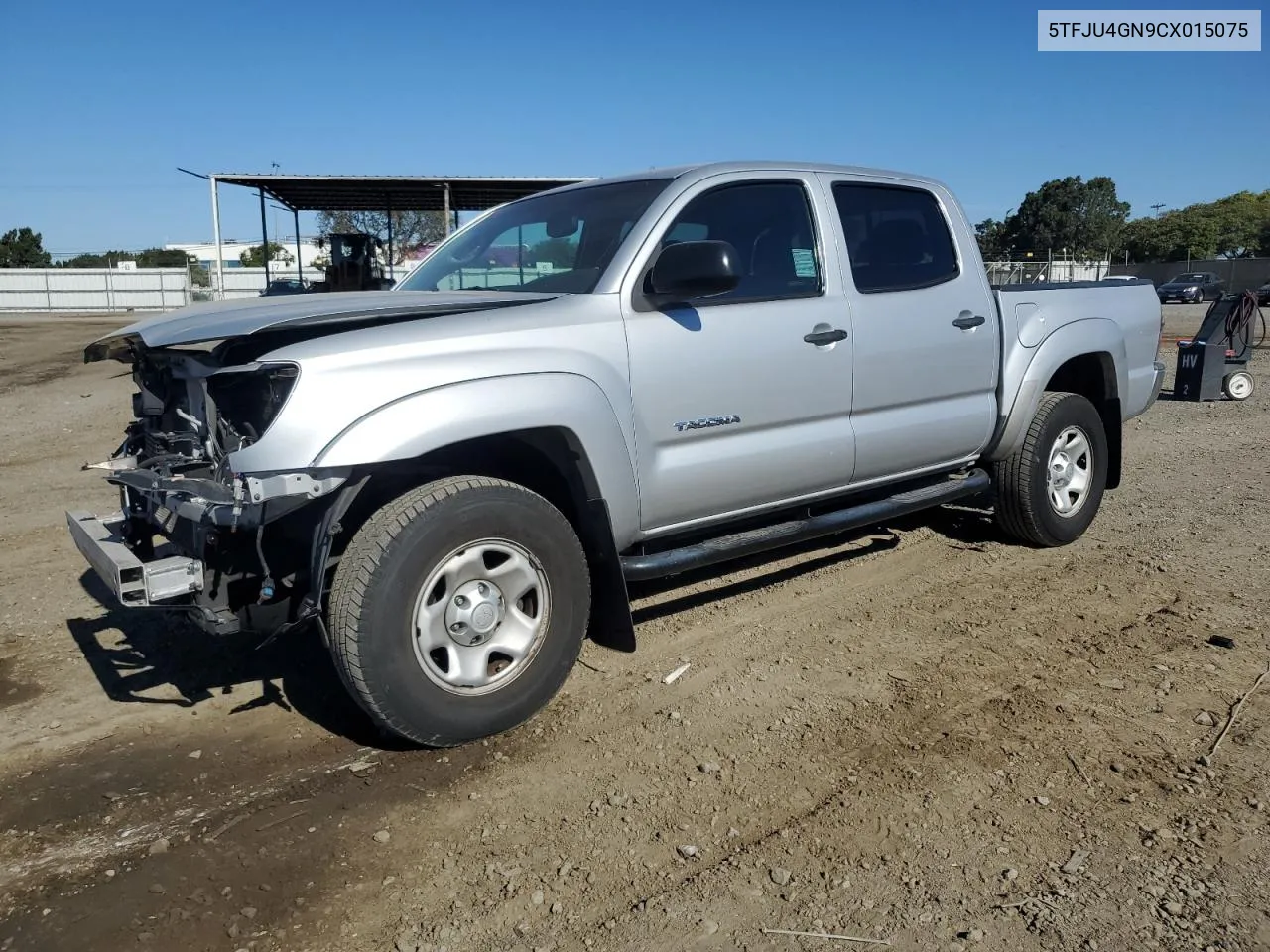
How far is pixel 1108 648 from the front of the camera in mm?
4242

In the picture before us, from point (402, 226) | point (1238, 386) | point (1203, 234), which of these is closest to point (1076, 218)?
point (1203, 234)

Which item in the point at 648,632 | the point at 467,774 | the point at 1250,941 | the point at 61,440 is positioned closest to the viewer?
the point at 1250,941

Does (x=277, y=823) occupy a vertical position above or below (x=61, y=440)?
below

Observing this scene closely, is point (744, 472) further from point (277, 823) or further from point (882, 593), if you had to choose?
point (277, 823)

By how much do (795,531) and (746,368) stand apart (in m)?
0.80

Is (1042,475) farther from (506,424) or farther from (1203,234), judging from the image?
(1203,234)

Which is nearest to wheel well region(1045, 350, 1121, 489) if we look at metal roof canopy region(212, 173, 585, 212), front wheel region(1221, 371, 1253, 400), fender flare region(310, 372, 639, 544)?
fender flare region(310, 372, 639, 544)

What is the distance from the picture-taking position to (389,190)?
82.4 feet

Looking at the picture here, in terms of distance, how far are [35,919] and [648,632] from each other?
8.49 feet

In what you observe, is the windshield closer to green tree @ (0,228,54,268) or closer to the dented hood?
the dented hood

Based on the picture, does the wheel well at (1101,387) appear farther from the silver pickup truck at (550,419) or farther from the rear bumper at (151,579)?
the rear bumper at (151,579)

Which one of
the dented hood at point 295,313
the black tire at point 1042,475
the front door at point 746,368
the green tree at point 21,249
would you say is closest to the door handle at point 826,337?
the front door at point 746,368

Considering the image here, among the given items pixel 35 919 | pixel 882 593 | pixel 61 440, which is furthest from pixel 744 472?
pixel 61 440

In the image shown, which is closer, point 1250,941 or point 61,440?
point 1250,941
